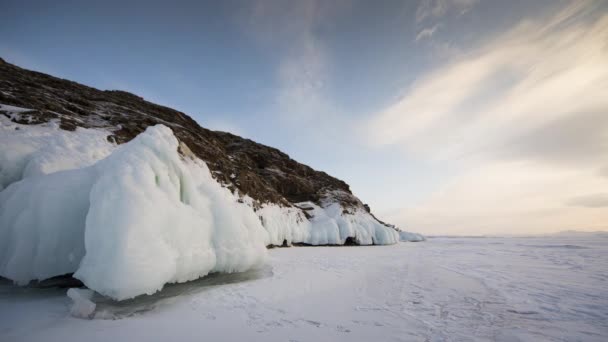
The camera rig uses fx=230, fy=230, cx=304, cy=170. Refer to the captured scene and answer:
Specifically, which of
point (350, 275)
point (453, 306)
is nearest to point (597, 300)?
point (453, 306)

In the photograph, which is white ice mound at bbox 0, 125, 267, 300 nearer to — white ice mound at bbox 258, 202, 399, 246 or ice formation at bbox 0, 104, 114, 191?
ice formation at bbox 0, 104, 114, 191

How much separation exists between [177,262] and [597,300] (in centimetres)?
849

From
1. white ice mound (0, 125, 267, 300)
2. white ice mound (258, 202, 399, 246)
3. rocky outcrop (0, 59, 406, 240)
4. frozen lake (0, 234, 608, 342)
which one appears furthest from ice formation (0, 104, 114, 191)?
white ice mound (258, 202, 399, 246)

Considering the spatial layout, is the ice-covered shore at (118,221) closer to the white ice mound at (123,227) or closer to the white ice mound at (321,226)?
the white ice mound at (123,227)

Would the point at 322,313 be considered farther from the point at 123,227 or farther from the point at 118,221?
the point at 118,221

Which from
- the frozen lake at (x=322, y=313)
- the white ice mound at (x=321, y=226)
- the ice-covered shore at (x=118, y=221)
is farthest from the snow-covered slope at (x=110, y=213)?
the white ice mound at (x=321, y=226)

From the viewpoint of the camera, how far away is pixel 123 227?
3.50 metres

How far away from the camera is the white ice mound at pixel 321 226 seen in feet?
61.3

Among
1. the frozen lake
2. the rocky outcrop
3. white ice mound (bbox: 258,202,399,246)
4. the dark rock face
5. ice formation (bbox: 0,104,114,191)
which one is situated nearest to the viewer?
the frozen lake

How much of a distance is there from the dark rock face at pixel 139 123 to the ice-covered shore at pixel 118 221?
5.36m

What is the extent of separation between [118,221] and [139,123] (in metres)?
15.4

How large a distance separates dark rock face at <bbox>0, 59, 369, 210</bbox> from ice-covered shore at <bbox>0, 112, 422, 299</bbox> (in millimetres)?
5363

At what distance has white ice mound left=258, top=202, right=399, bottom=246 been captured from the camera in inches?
735

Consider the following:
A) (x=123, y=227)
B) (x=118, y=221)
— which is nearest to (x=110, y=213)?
(x=118, y=221)
